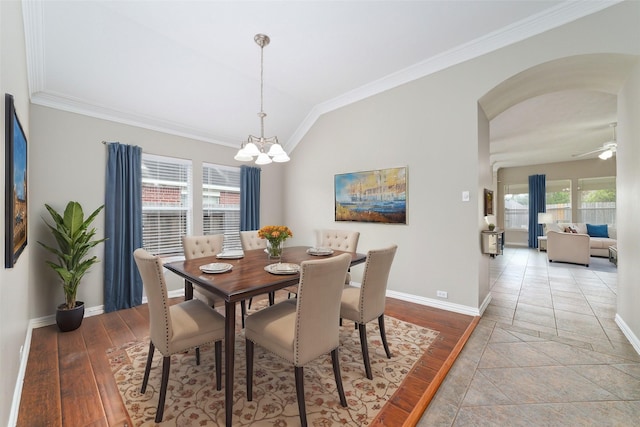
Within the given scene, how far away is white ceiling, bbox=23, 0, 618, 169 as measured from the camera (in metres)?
2.45

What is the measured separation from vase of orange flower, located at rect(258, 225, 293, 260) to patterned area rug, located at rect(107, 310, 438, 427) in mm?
917

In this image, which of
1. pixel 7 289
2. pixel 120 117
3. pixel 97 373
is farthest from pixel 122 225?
pixel 7 289

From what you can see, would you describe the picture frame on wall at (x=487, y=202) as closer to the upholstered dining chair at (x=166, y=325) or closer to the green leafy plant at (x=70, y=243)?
the upholstered dining chair at (x=166, y=325)

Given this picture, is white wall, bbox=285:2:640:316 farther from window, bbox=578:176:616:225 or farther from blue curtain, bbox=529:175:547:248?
window, bbox=578:176:616:225

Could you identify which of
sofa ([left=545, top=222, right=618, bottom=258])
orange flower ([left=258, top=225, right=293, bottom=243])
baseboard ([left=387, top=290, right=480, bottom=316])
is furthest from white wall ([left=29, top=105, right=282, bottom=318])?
sofa ([left=545, top=222, right=618, bottom=258])

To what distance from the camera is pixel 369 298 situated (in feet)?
6.91

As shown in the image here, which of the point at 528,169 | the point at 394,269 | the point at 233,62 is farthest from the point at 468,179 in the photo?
the point at 528,169

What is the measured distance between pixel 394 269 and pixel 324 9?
3.27 meters

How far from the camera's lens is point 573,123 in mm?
4895

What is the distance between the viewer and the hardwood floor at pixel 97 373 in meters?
1.63

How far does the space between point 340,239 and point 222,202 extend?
2.51 m

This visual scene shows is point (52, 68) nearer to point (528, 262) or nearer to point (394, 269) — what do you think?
point (394, 269)

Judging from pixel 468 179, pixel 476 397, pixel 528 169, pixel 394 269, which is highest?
pixel 528 169

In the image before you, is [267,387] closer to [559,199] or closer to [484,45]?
[484,45]
